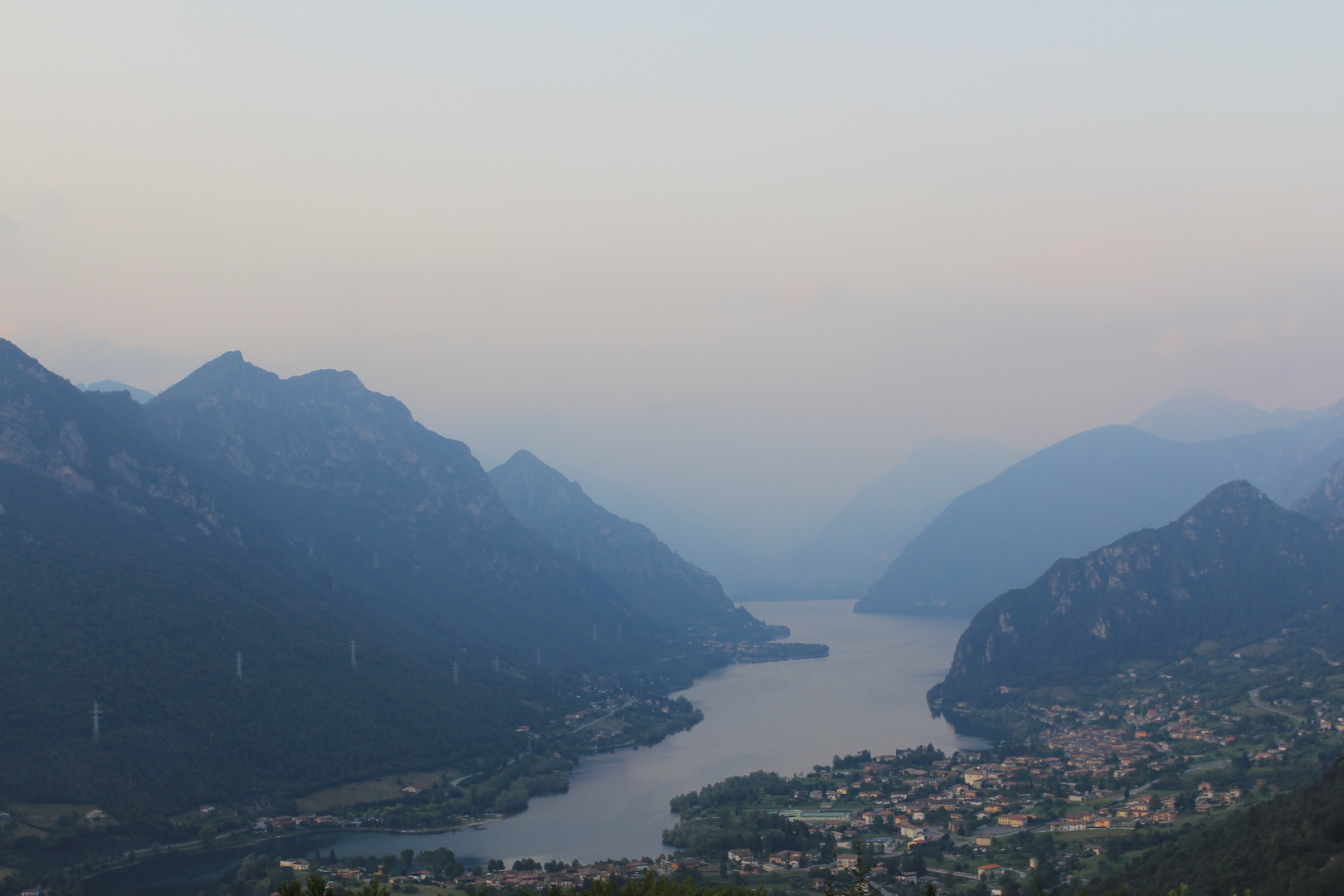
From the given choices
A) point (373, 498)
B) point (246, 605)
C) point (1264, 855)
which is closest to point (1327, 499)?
point (1264, 855)

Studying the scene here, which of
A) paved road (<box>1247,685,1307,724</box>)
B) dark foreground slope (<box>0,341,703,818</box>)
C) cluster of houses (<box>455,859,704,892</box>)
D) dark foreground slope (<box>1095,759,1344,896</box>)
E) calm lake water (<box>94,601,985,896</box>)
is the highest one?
dark foreground slope (<box>0,341,703,818</box>)

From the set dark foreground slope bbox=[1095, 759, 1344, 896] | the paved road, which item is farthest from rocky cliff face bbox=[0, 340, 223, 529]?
the paved road

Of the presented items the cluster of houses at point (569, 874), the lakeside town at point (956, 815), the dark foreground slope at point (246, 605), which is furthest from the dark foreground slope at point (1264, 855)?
the dark foreground slope at point (246, 605)

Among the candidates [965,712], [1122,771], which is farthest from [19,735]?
[965,712]

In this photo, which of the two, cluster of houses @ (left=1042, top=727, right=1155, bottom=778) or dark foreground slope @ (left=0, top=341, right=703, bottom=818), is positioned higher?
dark foreground slope @ (left=0, top=341, right=703, bottom=818)

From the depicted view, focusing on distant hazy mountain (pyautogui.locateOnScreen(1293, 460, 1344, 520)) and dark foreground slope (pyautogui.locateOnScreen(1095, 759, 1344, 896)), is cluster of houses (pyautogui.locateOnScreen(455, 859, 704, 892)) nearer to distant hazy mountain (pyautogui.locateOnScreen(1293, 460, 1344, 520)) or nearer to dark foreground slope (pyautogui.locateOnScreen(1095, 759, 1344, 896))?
dark foreground slope (pyautogui.locateOnScreen(1095, 759, 1344, 896))

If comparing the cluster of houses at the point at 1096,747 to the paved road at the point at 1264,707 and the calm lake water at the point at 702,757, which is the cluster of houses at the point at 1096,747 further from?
the paved road at the point at 1264,707

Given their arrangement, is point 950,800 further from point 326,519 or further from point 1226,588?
point 326,519
